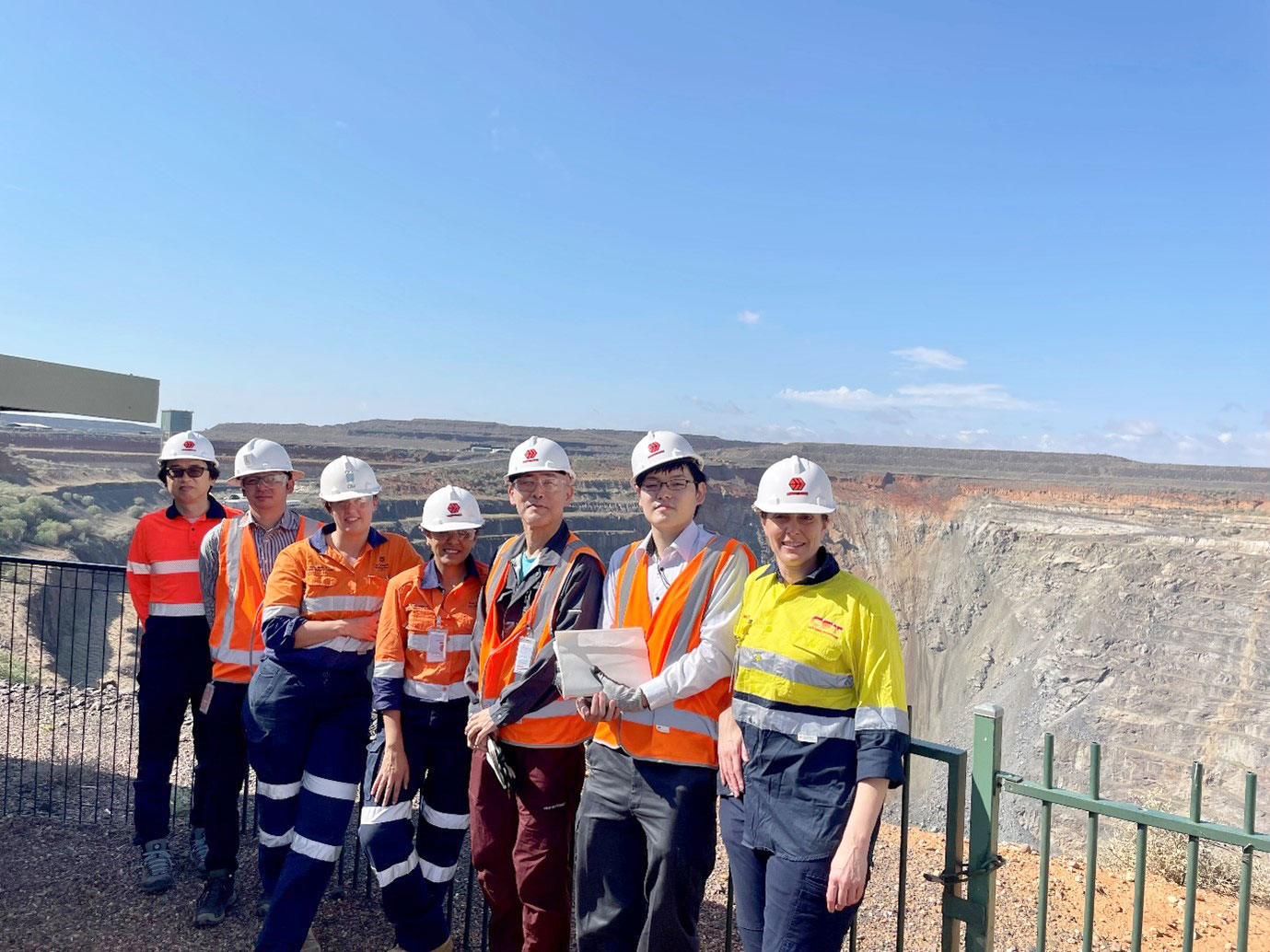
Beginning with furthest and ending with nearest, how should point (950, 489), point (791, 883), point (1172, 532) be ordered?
point (950, 489) < point (1172, 532) < point (791, 883)

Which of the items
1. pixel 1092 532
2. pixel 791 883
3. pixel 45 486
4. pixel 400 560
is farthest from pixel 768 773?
pixel 45 486

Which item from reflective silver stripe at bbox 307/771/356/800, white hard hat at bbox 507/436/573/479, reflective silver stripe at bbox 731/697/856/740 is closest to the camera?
reflective silver stripe at bbox 731/697/856/740

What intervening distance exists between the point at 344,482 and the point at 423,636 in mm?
777

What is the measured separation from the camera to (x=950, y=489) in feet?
151

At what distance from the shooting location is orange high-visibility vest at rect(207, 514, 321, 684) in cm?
399

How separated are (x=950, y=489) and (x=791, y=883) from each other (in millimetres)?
46739

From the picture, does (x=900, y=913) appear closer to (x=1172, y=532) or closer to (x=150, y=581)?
(x=150, y=581)

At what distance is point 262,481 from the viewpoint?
13.3 feet

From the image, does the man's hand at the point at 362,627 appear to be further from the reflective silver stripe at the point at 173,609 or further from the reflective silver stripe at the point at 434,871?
the reflective silver stripe at the point at 173,609

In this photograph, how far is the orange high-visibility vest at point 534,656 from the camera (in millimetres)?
3055

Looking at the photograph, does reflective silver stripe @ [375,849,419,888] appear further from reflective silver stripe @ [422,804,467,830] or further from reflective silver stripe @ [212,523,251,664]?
reflective silver stripe @ [212,523,251,664]

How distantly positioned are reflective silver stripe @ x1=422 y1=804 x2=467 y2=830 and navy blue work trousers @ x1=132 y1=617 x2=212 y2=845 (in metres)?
1.74

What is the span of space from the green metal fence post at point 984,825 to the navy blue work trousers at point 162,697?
376cm

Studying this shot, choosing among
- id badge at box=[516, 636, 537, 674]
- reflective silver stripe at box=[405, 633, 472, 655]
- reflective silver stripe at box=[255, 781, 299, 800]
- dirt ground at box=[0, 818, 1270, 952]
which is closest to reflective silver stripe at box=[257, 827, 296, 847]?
reflective silver stripe at box=[255, 781, 299, 800]
